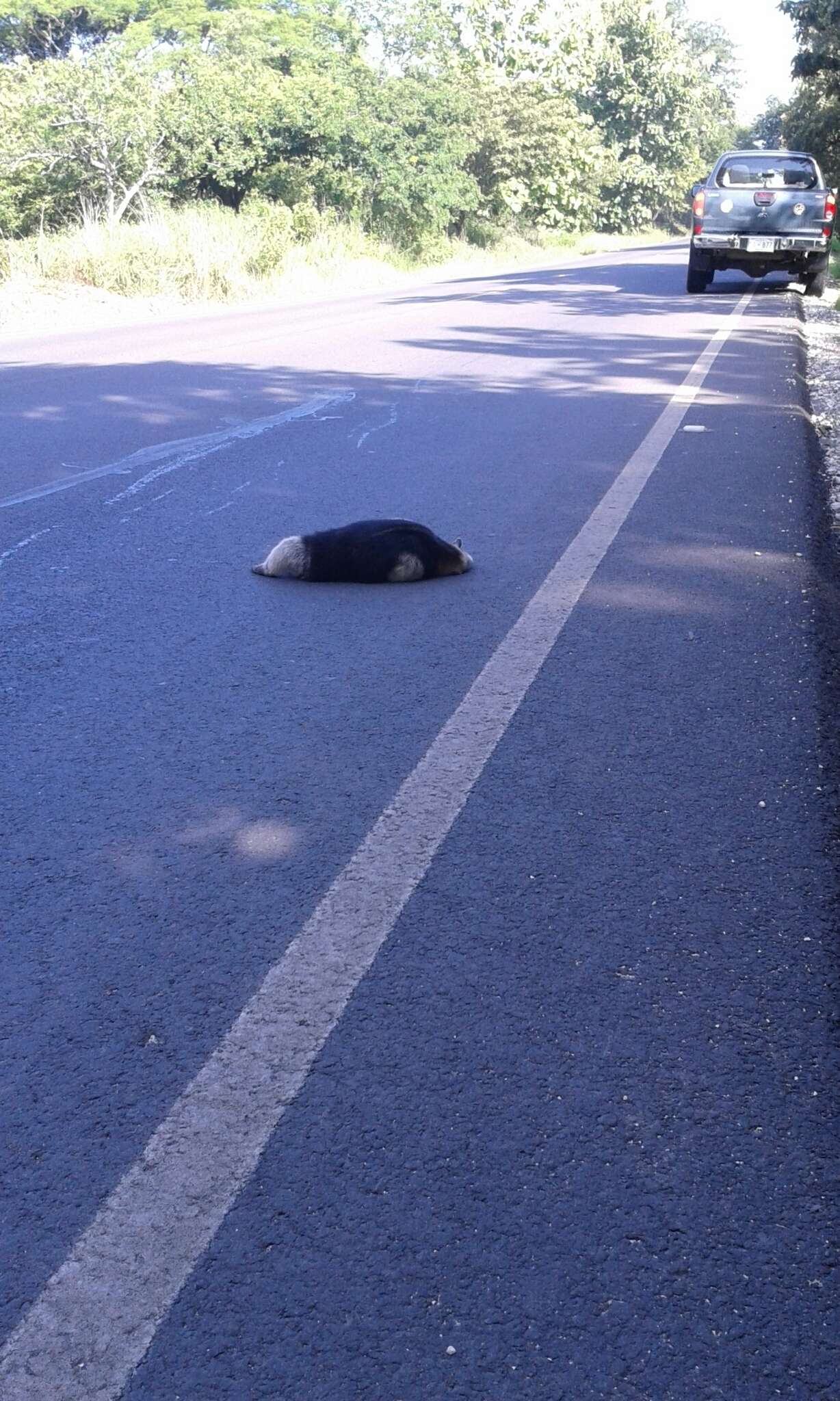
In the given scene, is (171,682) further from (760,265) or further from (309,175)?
(309,175)

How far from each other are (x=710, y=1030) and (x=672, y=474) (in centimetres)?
529

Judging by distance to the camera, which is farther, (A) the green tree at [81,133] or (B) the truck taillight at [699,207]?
(A) the green tree at [81,133]

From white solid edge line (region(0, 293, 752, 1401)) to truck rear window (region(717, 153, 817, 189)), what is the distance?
60.3ft

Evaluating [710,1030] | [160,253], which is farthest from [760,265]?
[710,1030]

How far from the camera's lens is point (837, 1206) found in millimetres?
2121

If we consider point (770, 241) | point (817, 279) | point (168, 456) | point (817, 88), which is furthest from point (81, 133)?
point (168, 456)

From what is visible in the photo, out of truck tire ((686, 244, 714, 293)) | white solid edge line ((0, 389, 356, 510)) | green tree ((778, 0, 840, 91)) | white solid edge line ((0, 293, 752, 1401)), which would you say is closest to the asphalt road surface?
white solid edge line ((0, 293, 752, 1401))

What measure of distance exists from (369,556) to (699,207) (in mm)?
15979

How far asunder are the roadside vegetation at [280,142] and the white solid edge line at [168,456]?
1480 cm

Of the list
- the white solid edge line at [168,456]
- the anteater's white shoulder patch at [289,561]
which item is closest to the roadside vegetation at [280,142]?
the white solid edge line at [168,456]

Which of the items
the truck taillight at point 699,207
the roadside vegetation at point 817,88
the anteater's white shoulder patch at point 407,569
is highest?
the roadside vegetation at point 817,88

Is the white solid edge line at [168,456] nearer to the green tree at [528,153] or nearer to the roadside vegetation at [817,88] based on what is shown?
the roadside vegetation at [817,88]

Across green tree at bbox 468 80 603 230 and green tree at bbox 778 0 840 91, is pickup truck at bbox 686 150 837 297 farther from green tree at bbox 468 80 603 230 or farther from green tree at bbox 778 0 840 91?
green tree at bbox 468 80 603 230

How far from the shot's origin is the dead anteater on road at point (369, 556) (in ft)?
18.4
